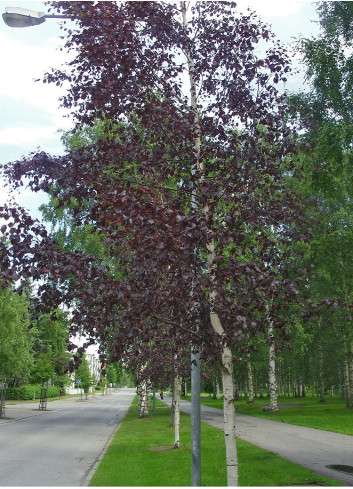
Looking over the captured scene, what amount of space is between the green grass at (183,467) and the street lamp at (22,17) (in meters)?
7.76

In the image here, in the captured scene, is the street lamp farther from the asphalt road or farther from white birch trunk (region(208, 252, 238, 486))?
the asphalt road

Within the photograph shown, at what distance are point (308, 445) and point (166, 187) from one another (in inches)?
492

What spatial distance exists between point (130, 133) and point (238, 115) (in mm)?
1341

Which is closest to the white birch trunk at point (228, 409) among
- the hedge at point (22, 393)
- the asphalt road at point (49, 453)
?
the asphalt road at point (49, 453)

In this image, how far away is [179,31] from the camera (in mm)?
6492

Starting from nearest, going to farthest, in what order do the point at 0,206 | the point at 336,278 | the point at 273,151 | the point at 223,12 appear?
the point at 0,206
the point at 273,151
the point at 223,12
the point at 336,278

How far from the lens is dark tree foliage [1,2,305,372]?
16.1 feet

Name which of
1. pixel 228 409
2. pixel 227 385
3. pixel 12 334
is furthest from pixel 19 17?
pixel 12 334

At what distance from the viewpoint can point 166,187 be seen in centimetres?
607

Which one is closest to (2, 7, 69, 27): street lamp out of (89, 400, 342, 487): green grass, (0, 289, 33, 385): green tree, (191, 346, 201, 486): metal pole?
(191, 346, 201, 486): metal pole

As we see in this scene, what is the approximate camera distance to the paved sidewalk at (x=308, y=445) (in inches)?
458

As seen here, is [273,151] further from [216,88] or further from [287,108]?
[216,88]

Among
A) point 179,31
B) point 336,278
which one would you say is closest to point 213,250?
point 179,31

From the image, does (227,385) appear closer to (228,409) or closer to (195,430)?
(228,409)
